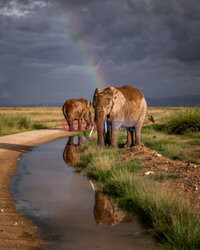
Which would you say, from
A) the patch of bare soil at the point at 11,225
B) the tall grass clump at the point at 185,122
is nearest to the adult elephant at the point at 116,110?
the patch of bare soil at the point at 11,225

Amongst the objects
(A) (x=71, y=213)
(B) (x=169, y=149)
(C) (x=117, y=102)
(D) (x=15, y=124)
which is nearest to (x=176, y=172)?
(A) (x=71, y=213)

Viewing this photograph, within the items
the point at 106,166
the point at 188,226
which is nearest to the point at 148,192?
the point at 188,226

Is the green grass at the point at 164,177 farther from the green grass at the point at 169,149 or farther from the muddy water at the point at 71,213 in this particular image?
the green grass at the point at 169,149

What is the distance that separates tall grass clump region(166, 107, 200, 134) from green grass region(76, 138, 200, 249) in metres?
9.93

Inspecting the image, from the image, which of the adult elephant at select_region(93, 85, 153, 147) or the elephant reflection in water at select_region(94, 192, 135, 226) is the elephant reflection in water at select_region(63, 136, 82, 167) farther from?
the elephant reflection in water at select_region(94, 192, 135, 226)

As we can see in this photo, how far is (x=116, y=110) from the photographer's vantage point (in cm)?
1086

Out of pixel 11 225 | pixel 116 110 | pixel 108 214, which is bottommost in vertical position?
pixel 108 214

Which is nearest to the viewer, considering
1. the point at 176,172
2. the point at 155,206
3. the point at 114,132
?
the point at 155,206

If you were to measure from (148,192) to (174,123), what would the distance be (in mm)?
13265

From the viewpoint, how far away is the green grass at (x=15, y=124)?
879 inches

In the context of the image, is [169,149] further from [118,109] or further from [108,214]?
[108,214]

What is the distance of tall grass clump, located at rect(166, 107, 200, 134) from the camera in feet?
58.0

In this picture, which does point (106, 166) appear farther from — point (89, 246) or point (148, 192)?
point (89, 246)

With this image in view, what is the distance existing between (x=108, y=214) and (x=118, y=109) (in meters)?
5.67
